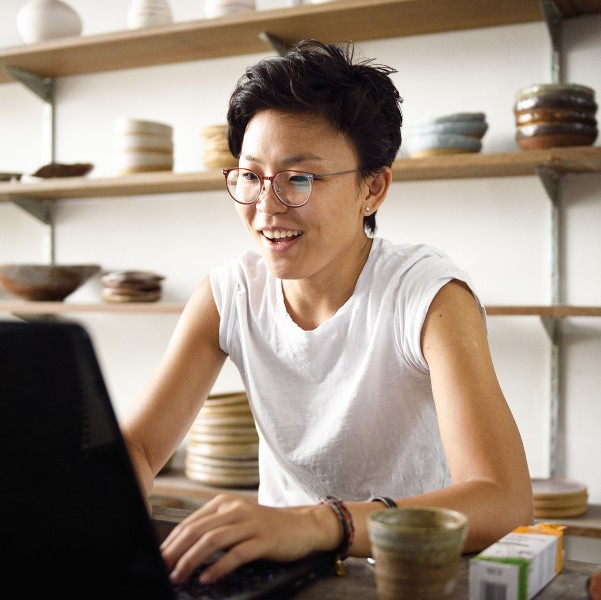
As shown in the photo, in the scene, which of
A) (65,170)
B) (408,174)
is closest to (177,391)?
(408,174)

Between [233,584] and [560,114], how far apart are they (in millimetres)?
1660

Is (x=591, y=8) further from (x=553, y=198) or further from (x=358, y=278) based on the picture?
(x=358, y=278)

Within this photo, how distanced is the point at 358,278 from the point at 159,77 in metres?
1.80

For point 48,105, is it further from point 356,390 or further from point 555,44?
point 356,390

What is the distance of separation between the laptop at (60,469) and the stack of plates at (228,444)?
6.14 ft

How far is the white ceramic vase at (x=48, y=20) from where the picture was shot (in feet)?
9.27

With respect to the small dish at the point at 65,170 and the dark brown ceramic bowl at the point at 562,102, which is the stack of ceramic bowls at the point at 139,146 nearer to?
the small dish at the point at 65,170

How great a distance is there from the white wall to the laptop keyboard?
179 cm

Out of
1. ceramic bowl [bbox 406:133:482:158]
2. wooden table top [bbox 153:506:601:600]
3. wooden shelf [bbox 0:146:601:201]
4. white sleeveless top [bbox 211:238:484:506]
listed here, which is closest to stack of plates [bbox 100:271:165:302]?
wooden shelf [bbox 0:146:601:201]

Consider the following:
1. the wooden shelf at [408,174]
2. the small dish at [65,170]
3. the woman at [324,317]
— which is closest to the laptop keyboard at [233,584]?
the woman at [324,317]

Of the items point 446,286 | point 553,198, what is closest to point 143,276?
point 553,198

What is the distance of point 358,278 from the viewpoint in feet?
4.83

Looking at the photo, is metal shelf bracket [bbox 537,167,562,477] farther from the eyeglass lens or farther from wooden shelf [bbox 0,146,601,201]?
the eyeglass lens

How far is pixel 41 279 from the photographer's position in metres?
2.76
